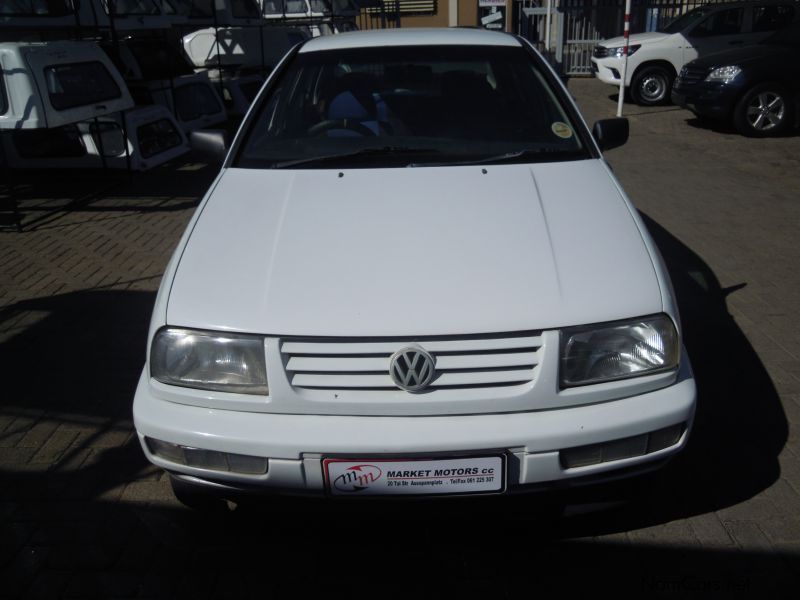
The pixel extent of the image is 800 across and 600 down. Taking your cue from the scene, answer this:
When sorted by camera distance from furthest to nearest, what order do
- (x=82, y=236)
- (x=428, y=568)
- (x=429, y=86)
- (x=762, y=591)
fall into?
(x=82, y=236), (x=429, y=86), (x=428, y=568), (x=762, y=591)

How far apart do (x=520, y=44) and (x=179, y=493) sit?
9.24ft

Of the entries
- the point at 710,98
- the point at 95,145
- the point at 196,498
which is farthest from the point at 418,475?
the point at 710,98

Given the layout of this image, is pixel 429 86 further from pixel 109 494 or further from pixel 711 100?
pixel 711 100

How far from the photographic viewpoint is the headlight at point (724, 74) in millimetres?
9727

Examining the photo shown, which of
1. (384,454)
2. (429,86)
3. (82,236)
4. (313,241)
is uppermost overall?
(429,86)

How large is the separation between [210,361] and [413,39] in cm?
230

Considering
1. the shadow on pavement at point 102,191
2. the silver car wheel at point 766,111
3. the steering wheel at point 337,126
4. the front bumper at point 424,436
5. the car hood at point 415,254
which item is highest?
the steering wheel at point 337,126

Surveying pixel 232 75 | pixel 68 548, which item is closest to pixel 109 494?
pixel 68 548

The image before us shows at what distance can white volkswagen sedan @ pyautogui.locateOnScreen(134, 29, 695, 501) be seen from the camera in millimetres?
2092

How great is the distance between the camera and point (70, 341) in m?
4.23

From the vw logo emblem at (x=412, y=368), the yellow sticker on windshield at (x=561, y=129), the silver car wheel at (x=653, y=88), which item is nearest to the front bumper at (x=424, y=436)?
the vw logo emblem at (x=412, y=368)

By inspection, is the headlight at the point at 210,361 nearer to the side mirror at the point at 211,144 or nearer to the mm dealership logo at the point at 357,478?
the mm dealership logo at the point at 357,478

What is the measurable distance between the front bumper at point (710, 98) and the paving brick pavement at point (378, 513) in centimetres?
566

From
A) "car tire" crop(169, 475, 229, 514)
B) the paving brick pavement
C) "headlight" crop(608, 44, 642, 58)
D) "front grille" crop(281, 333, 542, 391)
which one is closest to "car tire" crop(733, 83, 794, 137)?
"headlight" crop(608, 44, 642, 58)
